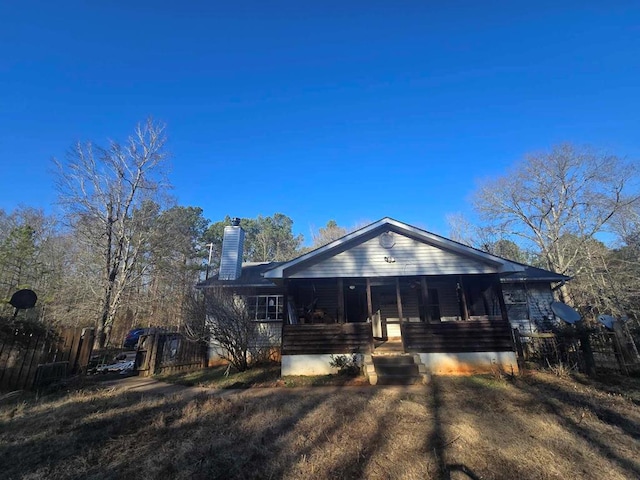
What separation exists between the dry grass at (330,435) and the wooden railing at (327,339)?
10.3ft

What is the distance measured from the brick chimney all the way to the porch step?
930 centimetres

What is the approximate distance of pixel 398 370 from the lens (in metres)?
9.51

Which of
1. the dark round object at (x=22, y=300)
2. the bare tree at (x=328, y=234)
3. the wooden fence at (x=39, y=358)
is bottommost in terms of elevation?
the wooden fence at (x=39, y=358)

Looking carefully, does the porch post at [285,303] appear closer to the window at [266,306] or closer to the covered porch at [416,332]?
the covered porch at [416,332]

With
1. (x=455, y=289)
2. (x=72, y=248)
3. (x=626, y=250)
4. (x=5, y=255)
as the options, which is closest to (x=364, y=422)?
(x=455, y=289)

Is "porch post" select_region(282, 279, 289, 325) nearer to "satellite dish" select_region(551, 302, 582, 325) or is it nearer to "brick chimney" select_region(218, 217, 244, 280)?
"brick chimney" select_region(218, 217, 244, 280)

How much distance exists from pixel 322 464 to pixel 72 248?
32684 mm

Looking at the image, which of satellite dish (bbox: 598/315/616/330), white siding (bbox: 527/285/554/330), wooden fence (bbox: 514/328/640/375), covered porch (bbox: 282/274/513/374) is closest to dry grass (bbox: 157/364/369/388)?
covered porch (bbox: 282/274/513/374)

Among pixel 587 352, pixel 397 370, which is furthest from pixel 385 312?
pixel 587 352

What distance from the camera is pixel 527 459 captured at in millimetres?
4195

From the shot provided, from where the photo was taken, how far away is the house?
10.5 meters

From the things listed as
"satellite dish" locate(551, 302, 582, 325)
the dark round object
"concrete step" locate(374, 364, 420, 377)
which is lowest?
"concrete step" locate(374, 364, 420, 377)

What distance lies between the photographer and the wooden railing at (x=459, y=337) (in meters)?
10.4

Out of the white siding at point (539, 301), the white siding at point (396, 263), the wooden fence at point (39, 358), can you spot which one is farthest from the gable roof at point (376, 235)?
the wooden fence at point (39, 358)
